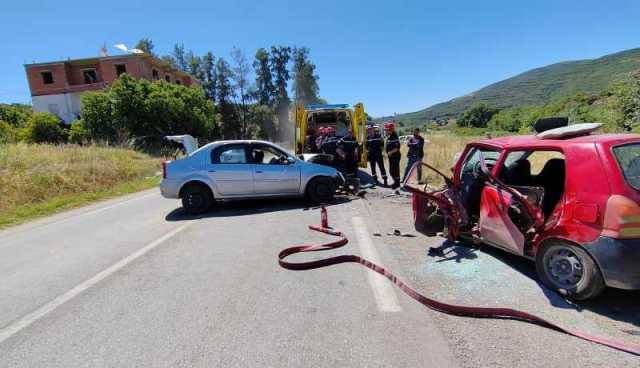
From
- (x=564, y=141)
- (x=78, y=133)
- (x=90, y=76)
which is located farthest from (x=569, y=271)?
(x=90, y=76)

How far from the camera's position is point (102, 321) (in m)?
3.19

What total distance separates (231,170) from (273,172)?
92cm

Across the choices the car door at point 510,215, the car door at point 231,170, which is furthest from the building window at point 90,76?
the car door at point 510,215

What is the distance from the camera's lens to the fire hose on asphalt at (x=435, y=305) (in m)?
2.54

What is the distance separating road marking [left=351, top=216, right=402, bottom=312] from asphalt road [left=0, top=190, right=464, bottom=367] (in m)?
0.01

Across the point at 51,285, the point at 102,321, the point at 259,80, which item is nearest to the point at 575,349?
the point at 102,321

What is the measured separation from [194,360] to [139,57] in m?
43.4

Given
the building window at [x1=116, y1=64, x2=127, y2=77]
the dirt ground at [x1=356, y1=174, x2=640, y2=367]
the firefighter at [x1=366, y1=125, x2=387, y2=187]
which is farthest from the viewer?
the building window at [x1=116, y1=64, x2=127, y2=77]

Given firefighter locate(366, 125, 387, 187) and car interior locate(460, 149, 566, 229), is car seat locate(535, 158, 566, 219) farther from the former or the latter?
firefighter locate(366, 125, 387, 187)

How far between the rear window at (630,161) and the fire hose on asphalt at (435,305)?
126 cm

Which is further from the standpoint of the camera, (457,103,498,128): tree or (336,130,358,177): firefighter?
(457,103,498,128): tree

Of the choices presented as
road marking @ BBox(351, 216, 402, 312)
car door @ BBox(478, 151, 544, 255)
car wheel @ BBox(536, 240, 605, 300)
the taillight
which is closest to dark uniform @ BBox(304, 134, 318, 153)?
road marking @ BBox(351, 216, 402, 312)

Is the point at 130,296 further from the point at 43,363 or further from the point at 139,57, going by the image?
the point at 139,57

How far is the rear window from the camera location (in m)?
2.88
